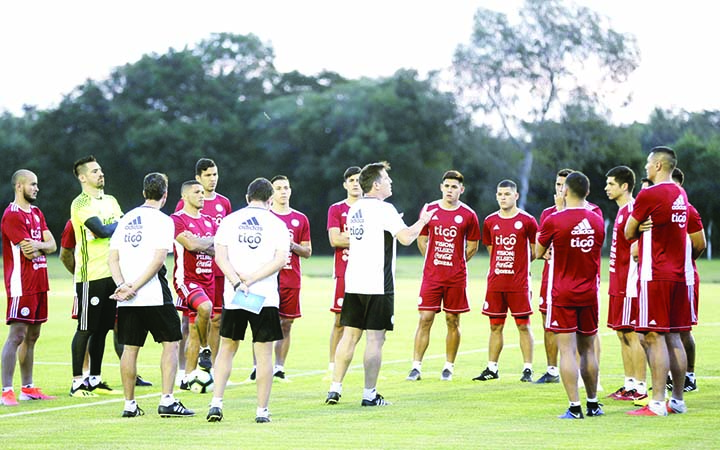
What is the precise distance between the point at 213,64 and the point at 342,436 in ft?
249

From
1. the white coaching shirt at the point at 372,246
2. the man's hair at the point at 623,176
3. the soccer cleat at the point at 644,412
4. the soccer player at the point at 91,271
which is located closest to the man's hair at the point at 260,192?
the white coaching shirt at the point at 372,246

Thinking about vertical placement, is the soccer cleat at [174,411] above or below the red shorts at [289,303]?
below

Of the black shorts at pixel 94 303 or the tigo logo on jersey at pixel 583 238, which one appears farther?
the black shorts at pixel 94 303

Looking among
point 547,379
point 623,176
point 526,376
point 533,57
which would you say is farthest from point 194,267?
point 533,57

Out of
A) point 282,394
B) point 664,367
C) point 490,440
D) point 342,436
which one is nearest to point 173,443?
point 342,436

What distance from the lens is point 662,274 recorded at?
10414 millimetres

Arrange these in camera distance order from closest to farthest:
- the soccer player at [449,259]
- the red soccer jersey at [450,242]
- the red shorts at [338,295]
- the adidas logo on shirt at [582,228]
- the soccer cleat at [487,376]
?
the adidas logo on shirt at [582,228] → the soccer cleat at [487,376] → the soccer player at [449,259] → the red soccer jersey at [450,242] → the red shorts at [338,295]

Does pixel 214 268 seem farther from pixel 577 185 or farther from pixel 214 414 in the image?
pixel 577 185

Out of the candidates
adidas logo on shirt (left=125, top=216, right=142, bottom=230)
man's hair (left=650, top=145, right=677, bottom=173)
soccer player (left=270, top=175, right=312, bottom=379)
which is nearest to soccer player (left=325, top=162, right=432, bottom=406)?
adidas logo on shirt (left=125, top=216, right=142, bottom=230)

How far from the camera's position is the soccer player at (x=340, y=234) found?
13.9m

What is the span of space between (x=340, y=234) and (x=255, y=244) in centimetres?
396

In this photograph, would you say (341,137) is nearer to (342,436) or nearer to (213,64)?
(213,64)

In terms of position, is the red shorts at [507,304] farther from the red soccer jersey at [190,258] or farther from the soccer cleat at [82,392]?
the soccer cleat at [82,392]

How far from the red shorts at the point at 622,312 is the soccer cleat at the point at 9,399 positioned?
6379mm
